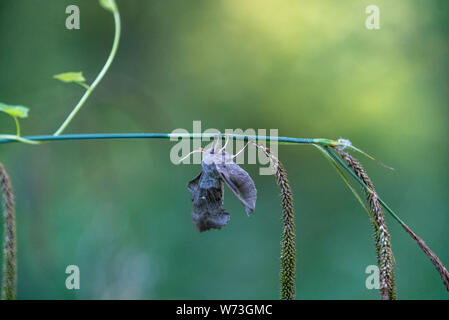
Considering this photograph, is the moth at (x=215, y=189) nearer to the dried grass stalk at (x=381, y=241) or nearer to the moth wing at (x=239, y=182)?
the moth wing at (x=239, y=182)

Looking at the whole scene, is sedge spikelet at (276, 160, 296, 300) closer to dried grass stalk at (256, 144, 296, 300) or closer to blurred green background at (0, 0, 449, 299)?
dried grass stalk at (256, 144, 296, 300)

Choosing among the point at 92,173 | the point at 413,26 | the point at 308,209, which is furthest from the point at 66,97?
the point at 413,26

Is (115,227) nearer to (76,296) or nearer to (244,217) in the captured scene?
(76,296)

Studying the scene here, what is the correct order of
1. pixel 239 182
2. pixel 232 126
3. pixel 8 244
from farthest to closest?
1. pixel 232 126
2. pixel 239 182
3. pixel 8 244

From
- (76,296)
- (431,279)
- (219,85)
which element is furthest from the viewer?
(219,85)

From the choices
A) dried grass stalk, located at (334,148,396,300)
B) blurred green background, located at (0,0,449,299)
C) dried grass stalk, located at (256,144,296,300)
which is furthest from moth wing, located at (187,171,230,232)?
blurred green background, located at (0,0,449,299)

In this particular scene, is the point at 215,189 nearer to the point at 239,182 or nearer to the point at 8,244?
the point at 239,182

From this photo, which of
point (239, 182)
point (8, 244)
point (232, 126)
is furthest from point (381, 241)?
point (232, 126)
